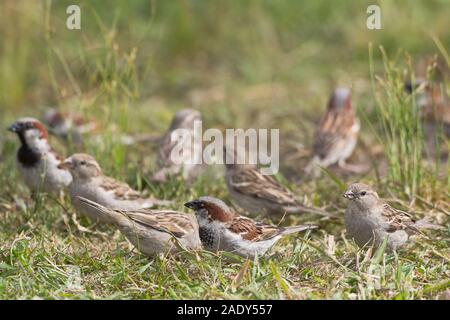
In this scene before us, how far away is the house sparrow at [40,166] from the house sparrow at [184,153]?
0.76 metres

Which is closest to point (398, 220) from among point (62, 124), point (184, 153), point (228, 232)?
point (228, 232)

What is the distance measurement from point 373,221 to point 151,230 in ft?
4.81

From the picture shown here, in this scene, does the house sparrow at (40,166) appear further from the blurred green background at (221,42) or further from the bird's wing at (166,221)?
the blurred green background at (221,42)

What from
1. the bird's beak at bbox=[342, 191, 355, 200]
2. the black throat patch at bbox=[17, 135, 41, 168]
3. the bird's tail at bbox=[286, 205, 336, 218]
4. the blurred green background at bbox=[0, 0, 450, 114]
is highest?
the blurred green background at bbox=[0, 0, 450, 114]

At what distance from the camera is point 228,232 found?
593 centimetres

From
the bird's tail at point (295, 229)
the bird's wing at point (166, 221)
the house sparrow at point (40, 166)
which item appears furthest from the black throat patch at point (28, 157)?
the bird's tail at point (295, 229)

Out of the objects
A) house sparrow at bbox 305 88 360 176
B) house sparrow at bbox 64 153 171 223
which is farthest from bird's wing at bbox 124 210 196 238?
house sparrow at bbox 305 88 360 176

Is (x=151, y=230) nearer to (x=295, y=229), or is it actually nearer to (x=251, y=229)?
(x=251, y=229)

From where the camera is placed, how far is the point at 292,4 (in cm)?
1199

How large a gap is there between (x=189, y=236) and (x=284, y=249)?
652 mm

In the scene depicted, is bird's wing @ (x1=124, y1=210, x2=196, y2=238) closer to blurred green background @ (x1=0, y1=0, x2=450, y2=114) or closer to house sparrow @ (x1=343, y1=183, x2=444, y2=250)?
house sparrow @ (x1=343, y1=183, x2=444, y2=250)

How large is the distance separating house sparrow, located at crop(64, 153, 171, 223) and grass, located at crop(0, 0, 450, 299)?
0.67 feet

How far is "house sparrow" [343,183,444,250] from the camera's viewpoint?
5.99 metres
